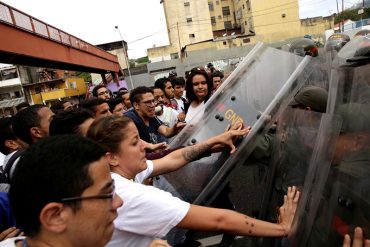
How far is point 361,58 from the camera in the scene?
1.38 meters

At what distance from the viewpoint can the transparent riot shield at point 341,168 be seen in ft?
4.04

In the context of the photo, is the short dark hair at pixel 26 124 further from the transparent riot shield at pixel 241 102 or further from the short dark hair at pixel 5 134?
the transparent riot shield at pixel 241 102

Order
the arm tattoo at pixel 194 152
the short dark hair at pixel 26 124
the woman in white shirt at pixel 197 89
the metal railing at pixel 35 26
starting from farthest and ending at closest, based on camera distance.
A: 1. the metal railing at pixel 35 26
2. the woman in white shirt at pixel 197 89
3. the short dark hair at pixel 26 124
4. the arm tattoo at pixel 194 152

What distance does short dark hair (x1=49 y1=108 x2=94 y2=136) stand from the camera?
1986 millimetres

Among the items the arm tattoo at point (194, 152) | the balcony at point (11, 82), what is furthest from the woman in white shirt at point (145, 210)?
the balcony at point (11, 82)

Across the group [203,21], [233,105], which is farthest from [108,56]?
[203,21]

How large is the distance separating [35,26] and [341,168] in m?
10.5

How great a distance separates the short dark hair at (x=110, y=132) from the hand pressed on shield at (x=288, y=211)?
838 millimetres

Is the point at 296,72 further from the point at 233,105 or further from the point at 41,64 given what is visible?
the point at 41,64

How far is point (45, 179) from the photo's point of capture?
0.91 m

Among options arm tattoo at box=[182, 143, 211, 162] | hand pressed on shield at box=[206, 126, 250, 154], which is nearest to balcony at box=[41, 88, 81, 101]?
arm tattoo at box=[182, 143, 211, 162]

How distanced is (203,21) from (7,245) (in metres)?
46.0

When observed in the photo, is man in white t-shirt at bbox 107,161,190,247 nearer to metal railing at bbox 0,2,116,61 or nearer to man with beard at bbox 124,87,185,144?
man with beard at bbox 124,87,185,144

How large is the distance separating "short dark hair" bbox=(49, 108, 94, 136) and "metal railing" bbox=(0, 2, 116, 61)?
690 cm
